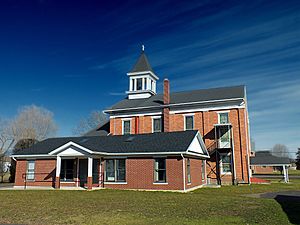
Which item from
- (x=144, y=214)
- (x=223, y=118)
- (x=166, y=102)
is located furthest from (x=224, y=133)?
(x=144, y=214)

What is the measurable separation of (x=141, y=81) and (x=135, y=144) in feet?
56.2

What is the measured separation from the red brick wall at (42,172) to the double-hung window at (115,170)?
4856 mm

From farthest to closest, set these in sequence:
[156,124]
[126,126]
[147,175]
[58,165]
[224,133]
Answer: [126,126] < [156,124] < [224,133] < [58,165] < [147,175]

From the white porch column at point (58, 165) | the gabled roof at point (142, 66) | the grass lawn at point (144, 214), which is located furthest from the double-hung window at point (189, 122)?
the grass lawn at point (144, 214)

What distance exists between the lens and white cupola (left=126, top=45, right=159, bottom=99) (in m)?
39.5

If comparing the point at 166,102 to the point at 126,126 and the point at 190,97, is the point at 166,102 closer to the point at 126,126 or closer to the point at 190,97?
the point at 190,97

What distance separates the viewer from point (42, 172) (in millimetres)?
25578

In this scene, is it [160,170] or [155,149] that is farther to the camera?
[155,149]

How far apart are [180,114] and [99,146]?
420 inches

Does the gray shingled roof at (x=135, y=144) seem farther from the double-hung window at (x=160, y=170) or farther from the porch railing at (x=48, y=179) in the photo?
the porch railing at (x=48, y=179)

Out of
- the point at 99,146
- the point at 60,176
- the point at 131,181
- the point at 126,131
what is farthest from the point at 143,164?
the point at 126,131

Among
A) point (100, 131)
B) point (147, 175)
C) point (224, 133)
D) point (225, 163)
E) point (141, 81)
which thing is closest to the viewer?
point (147, 175)

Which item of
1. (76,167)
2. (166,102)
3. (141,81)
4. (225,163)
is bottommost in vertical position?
(76,167)

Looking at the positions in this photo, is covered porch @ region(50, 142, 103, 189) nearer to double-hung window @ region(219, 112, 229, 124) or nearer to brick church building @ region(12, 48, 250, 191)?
brick church building @ region(12, 48, 250, 191)
